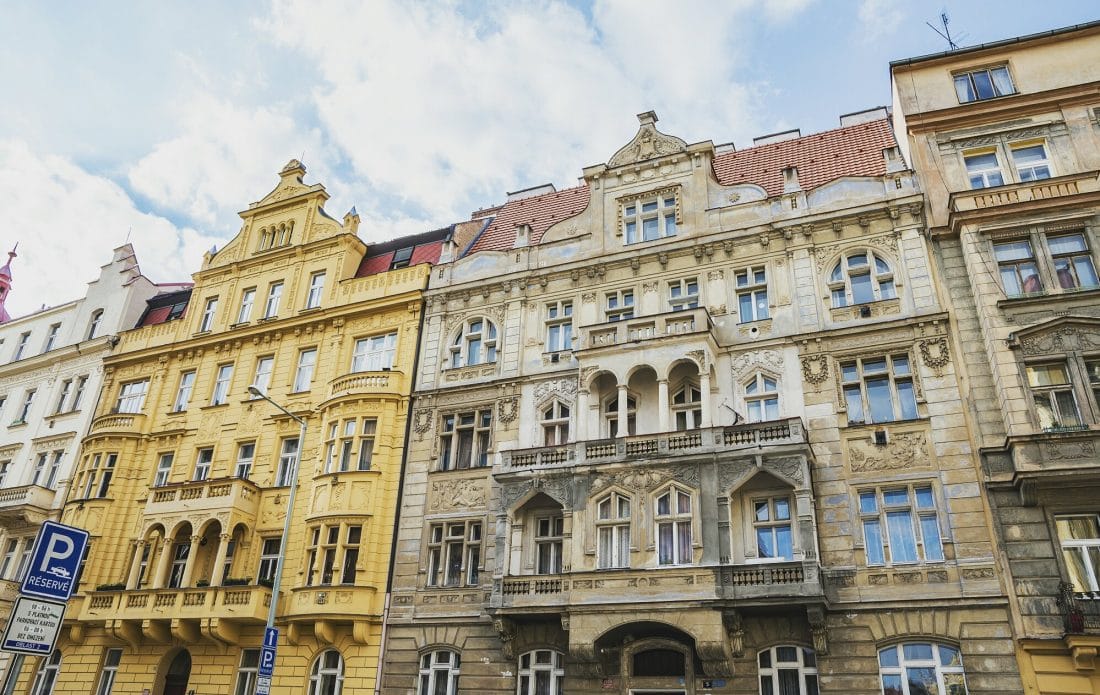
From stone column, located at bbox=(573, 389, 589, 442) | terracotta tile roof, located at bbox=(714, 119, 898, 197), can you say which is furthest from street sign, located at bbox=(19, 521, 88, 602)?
terracotta tile roof, located at bbox=(714, 119, 898, 197)

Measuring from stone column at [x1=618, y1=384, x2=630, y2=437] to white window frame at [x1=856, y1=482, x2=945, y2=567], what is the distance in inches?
255

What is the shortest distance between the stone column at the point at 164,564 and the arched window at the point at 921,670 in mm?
23019

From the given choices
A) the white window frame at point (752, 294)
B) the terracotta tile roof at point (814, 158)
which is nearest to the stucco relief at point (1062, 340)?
the white window frame at point (752, 294)

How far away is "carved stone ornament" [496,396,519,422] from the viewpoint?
86.5ft

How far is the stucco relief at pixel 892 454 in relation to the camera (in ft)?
68.2

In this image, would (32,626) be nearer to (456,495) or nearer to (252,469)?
(456,495)

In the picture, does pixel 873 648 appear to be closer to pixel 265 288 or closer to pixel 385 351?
pixel 385 351

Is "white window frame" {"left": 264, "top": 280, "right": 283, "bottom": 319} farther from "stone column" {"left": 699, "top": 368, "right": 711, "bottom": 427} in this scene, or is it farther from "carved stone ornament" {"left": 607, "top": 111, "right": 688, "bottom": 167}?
"stone column" {"left": 699, "top": 368, "right": 711, "bottom": 427}

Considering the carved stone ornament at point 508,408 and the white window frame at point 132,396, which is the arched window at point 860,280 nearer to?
the carved stone ornament at point 508,408

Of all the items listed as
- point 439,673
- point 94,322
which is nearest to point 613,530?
point 439,673

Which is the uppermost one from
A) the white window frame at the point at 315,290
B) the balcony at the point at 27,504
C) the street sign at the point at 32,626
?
the white window frame at the point at 315,290

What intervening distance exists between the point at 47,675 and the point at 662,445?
24.4 m

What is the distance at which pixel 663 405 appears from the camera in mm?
23328

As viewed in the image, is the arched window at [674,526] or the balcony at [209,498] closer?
the arched window at [674,526]
